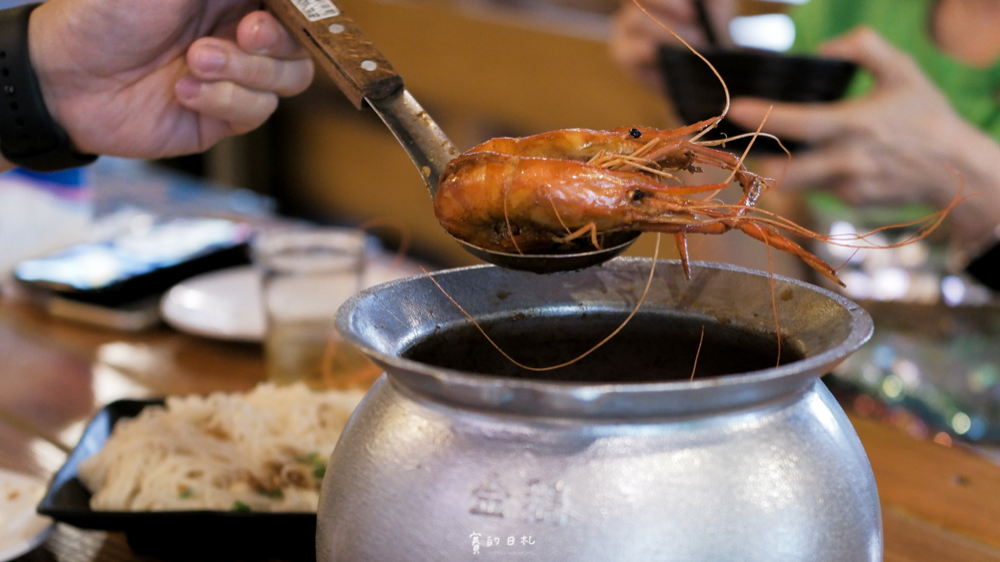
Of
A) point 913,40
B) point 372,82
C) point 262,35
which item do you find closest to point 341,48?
point 372,82

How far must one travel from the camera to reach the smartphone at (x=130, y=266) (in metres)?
1.76

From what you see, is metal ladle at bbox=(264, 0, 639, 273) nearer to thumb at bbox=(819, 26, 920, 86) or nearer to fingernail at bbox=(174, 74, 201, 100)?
fingernail at bbox=(174, 74, 201, 100)

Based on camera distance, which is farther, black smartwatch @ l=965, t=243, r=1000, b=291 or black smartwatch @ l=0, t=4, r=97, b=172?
black smartwatch @ l=965, t=243, r=1000, b=291

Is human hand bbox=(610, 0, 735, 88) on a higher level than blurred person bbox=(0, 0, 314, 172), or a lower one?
lower

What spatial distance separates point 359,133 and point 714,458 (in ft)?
17.9

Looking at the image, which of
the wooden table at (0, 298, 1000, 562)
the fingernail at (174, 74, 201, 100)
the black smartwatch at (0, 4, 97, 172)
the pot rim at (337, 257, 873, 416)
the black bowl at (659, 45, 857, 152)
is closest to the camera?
the pot rim at (337, 257, 873, 416)

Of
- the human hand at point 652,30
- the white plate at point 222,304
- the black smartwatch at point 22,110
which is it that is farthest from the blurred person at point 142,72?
the human hand at point 652,30

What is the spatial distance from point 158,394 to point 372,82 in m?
0.78

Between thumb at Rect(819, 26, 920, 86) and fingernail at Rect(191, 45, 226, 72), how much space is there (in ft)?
4.16

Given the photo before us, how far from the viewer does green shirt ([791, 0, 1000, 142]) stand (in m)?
2.63

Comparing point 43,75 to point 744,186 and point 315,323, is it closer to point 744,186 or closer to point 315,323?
point 315,323

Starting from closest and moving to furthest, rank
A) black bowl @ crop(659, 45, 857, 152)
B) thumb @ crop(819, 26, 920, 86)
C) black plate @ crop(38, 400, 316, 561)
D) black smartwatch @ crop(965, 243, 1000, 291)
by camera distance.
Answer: black plate @ crop(38, 400, 316, 561) < black bowl @ crop(659, 45, 857, 152) < thumb @ crop(819, 26, 920, 86) < black smartwatch @ crop(965, 243, 1000, 291)

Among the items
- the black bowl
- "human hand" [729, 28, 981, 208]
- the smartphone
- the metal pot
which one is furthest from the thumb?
the smartphone

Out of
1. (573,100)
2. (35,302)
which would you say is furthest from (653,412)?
(573,100)
